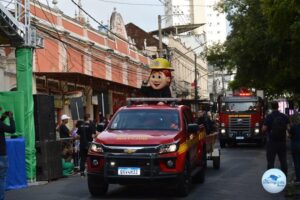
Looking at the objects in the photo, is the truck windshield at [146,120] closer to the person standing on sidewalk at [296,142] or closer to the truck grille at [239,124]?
the person standing on sidewalk at [296,142]

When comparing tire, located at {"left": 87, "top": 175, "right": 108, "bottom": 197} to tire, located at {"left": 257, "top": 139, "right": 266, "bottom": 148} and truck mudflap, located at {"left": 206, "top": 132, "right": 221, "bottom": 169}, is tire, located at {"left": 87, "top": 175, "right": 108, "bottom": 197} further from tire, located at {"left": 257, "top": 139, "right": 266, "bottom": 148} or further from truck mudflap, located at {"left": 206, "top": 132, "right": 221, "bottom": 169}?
tire, located at {"left": 257, "top": 139, "right": 266, "bottom": 148}

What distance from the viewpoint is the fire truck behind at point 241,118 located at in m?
30.5

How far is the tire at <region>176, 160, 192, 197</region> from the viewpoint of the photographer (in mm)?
11664

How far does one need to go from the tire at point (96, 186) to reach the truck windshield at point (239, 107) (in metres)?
19.4

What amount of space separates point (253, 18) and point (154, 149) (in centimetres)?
1651

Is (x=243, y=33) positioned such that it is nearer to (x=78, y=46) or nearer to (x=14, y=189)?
(x=78, y=46)

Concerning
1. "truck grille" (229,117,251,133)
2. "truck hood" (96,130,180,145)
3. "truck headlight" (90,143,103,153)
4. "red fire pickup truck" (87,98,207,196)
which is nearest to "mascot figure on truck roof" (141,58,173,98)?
"red fire pickup truck" (87,98,207,196)

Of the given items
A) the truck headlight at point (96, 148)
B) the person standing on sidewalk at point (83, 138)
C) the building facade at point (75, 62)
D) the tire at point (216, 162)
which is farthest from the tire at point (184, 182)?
the building facade at point (75, 62)

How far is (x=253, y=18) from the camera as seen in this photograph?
2667cm

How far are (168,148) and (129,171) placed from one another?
864 millimetres

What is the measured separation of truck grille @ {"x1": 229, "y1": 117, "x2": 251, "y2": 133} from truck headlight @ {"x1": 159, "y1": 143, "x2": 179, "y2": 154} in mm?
19468

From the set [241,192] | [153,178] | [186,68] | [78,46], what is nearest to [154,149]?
[153,178]

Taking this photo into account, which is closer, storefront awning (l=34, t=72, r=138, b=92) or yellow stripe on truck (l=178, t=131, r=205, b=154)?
yellow stripe on truck (l=178, t=131, r=205, b=154)

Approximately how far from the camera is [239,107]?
31.0 m
